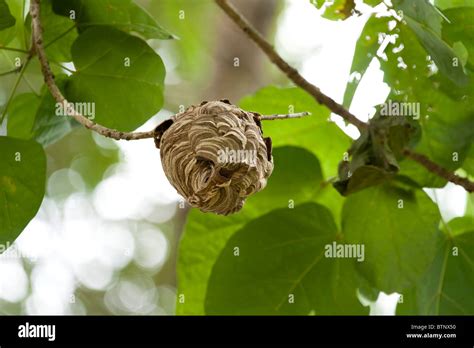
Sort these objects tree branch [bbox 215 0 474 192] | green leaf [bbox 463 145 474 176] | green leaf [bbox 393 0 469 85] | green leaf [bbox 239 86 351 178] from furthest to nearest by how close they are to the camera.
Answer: green leaf [bbox 239 86 351 178]
green leaf [bbox 463 145 474 176]
tree branch [bbox 215 0 474 192]
green leaf [bbox 393 0 469 85]

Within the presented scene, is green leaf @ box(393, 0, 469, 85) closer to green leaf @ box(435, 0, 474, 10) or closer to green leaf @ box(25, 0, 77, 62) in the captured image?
green leaf @ box(435, 0, 474, 10)

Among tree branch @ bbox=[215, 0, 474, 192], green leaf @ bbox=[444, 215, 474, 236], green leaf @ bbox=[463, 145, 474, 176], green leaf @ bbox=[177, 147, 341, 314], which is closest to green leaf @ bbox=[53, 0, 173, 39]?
tree branch @ bbox=[215, 0, 474, 192]

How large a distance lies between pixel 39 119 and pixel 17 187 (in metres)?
0.16

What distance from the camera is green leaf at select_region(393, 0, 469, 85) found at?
1046 millimetres

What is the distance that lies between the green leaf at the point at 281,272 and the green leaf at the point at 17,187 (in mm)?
388

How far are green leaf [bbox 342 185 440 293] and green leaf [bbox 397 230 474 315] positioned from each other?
81 mm

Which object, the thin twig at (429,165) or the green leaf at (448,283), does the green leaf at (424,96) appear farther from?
the green leaf at (448,283)

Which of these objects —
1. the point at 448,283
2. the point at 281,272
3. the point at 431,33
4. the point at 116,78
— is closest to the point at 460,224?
the point at 448,283

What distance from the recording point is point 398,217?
1228mm

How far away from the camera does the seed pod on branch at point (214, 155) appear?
86cm

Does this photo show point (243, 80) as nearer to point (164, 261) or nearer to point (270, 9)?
point (270, 9)

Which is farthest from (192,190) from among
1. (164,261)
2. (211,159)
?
(164,261)

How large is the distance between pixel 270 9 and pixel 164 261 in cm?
213

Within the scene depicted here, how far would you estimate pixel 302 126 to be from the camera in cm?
141
